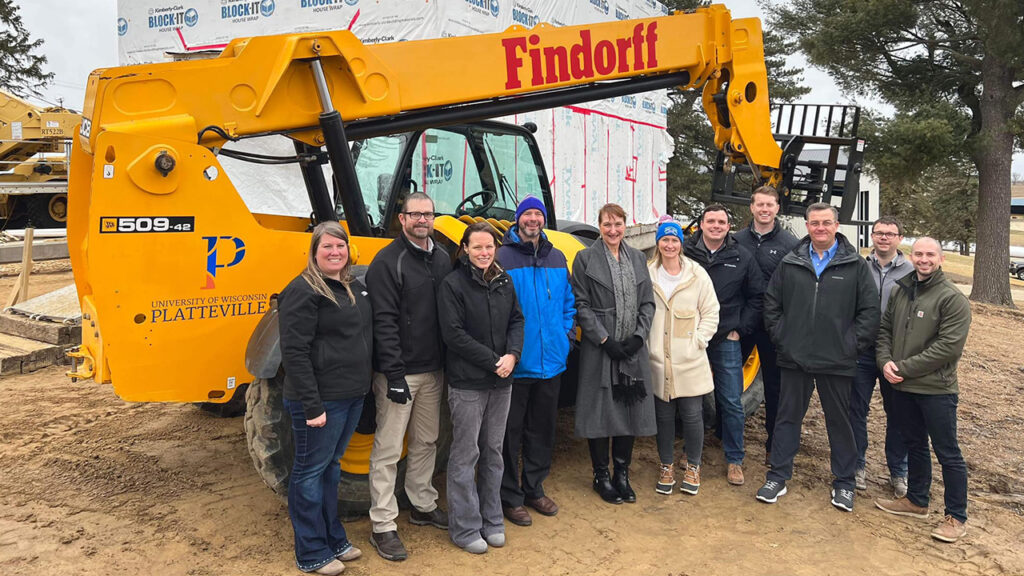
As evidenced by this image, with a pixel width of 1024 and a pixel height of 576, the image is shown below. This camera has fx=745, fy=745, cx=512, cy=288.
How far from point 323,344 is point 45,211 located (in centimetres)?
1789

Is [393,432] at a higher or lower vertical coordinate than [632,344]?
lower

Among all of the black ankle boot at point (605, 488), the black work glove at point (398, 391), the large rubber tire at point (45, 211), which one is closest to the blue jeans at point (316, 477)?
the black work glove at point (398, 391)

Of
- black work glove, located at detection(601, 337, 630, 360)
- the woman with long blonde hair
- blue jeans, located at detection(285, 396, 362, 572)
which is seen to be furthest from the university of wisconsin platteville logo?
black work glove, located at detection(601, 337, 630, 360)

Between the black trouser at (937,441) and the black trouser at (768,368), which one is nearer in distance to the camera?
the black trouser at (937,441)

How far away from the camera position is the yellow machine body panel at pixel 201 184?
343cm

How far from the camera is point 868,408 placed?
4711 mm

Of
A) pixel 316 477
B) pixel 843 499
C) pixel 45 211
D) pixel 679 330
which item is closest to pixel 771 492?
pixel 843 499

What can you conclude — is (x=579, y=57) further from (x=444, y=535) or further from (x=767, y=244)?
(x=444, y=535)

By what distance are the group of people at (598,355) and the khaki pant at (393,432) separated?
0.01 meters

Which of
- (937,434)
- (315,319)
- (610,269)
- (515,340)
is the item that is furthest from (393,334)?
(937,434)

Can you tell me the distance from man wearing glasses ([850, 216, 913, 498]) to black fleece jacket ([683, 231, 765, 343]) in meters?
0.67

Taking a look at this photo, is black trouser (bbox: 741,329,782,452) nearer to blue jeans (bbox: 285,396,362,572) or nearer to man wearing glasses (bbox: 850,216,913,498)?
man wearing glasses (bbox: 850,216,913,498)

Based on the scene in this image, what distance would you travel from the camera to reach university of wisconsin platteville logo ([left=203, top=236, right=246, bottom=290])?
3650 millimetres

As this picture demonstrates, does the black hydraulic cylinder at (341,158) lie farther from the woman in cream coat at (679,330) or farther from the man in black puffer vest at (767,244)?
the man in black puffer vest at (767,244)
